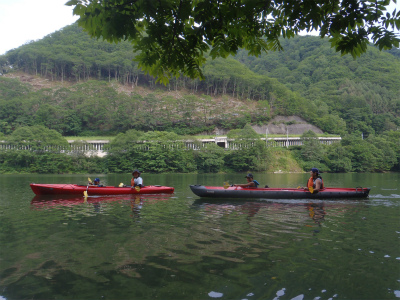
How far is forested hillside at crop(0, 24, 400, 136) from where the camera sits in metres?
90.0

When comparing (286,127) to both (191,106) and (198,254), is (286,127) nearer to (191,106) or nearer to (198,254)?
(191,106)

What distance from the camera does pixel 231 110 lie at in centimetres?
9981

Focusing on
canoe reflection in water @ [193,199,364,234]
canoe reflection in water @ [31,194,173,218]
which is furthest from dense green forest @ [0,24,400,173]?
canoe reflection in water @ [31,194,173,218]

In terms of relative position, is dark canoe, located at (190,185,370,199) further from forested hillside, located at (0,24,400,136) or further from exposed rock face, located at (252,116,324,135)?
exposed rock face, located at (252,116,324,135)

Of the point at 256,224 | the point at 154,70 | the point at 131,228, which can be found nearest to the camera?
the point at 154,70

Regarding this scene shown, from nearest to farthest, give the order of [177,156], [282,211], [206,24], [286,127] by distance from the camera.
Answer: [206,24]
[282,211]
[177,156]
[286,127]


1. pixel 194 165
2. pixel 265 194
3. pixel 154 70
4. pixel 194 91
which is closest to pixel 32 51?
pixel 194 91

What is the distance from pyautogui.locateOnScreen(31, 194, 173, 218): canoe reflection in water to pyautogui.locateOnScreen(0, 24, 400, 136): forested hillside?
218 ft

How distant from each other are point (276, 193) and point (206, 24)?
15.2 m

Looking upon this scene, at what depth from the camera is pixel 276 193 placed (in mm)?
19188

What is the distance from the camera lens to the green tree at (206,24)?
4703 millimetres

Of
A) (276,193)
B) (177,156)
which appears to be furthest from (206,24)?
(177,156)

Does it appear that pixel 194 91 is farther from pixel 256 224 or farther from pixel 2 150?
pixel 256 224

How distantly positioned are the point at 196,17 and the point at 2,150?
214ft
